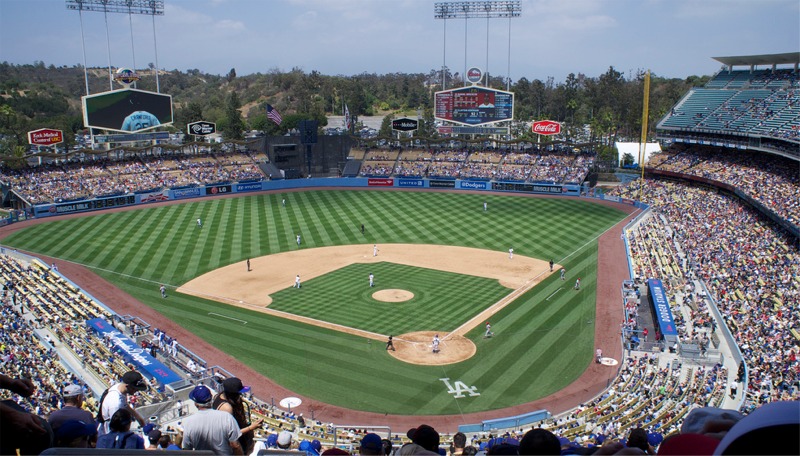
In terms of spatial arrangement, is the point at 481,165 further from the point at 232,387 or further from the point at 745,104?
the point at 232,387

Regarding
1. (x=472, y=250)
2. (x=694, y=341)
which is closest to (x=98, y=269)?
(x=472, y=250)

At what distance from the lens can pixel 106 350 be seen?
2539 centimetres

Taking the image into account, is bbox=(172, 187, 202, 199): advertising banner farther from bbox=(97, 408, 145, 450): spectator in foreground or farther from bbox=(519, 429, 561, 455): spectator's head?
bbox=(519, 429, 561, 455): spectator's head

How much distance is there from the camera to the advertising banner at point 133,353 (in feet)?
75.2

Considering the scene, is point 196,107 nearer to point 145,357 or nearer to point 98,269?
point 98,269

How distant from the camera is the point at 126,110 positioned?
66.8 m

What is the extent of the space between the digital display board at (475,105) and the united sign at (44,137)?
139ft

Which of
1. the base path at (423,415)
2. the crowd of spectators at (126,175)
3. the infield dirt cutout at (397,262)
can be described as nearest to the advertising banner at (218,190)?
the crowd of spectators at (126,175)

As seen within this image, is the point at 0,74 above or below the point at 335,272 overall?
above

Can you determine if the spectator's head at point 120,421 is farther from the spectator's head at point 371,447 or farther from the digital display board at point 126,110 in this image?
the digital display board at point 126,110

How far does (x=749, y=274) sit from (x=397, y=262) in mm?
21489

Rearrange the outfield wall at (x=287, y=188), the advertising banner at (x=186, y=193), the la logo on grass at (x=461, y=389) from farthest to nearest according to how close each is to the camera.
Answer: the advertising banner at (x=186, y=193)
the outfield wall at (x=287, y=188)
the la logo on grass at (x=461, y=389)

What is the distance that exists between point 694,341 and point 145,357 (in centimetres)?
2343

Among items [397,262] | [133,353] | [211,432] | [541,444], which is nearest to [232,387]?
[211,432]
